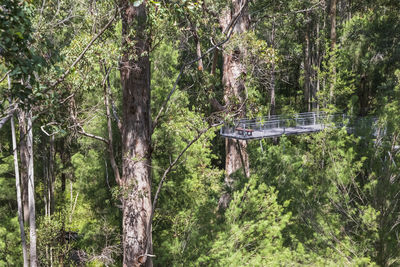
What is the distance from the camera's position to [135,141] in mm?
6812

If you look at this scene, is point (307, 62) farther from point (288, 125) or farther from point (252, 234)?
point (252, 234)

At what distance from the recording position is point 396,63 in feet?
65.6

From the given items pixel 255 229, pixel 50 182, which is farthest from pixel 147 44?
pixel 50 182

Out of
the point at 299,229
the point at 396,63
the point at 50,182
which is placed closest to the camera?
the point at 299,229

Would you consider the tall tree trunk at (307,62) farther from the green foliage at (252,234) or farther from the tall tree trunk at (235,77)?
the green foliage at (252,234)

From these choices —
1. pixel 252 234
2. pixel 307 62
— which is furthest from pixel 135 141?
pixel 307 62

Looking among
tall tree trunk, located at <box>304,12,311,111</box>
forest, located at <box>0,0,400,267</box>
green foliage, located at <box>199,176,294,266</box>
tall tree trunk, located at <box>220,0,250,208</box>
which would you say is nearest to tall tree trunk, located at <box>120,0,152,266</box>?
forest, located at <box>0,0,400,267</box>

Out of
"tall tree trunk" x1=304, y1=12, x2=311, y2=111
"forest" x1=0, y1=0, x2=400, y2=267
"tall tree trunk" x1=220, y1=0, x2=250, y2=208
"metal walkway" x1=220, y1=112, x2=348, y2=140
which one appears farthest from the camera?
"tall tree trunk" x1=304, y1=12, x2=311, y2=111

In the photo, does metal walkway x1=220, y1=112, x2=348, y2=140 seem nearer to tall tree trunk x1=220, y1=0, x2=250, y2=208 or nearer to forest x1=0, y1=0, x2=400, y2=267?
tall tree trunk x1=220, y1=0, x2=250, y2=208

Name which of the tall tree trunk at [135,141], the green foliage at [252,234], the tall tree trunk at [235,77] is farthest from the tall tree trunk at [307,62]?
the tall tree trunk at [135,141]

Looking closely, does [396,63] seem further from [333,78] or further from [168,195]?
[168,195]

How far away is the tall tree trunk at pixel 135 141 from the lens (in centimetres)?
677

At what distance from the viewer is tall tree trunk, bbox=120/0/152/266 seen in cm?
677

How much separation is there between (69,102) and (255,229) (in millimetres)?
4462
